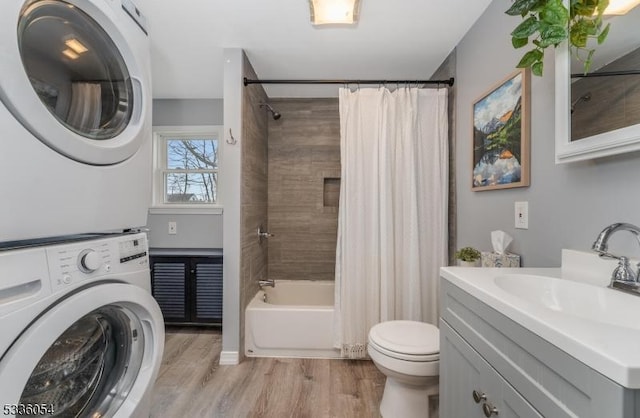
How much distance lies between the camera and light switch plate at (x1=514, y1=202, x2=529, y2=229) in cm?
133

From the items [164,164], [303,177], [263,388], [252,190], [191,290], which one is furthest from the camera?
[164,164]

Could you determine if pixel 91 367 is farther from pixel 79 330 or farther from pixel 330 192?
pixel 330 192

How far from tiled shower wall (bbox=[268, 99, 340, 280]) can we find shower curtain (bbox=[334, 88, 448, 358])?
2.79 feet

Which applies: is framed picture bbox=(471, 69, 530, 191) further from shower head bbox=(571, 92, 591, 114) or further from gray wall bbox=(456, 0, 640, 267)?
shower head bbox=(571, 92, 591, 114)

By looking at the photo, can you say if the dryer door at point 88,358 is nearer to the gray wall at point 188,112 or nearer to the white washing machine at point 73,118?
the white washing machine at point 73,118

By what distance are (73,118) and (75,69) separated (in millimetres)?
167

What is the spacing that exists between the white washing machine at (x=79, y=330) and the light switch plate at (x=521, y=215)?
1.69 meters

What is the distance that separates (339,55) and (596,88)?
5.35ft

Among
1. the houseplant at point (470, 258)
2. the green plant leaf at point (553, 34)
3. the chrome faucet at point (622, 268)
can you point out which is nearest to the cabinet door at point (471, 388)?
the chrome faucet at point (622, 268)

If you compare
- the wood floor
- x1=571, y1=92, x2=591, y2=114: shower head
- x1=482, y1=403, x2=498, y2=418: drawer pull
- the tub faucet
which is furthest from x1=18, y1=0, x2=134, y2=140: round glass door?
the tub faucet

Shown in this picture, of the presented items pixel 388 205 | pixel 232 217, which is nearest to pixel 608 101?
pixel 388 205

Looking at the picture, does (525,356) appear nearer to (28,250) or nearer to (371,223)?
(28,250)

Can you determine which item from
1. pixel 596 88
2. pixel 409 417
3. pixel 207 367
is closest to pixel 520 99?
pixel 596 88

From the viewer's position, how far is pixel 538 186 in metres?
1.26
